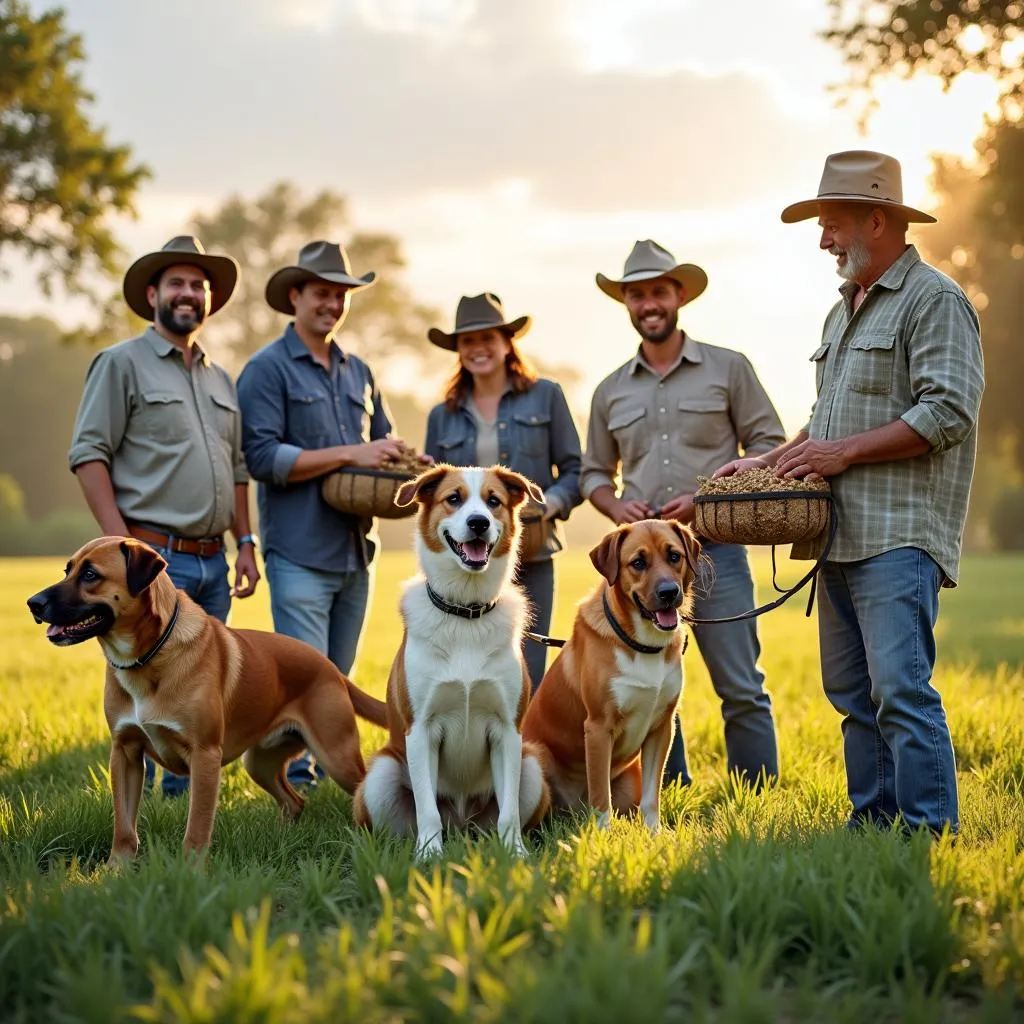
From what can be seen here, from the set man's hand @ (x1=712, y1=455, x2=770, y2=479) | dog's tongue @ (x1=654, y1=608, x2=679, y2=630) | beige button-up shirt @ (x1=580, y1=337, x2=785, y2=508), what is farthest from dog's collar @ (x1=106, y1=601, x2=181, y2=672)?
beige button-up shirt @ (x1=580, y1=337, x2=785, y2=508)

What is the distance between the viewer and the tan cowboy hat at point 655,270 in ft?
22.3

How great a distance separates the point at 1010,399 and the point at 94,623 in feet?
117

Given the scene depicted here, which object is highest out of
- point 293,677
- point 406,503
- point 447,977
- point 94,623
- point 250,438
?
point 250,438

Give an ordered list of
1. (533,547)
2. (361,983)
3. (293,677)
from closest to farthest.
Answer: (361,983) < (293,677) < (533,547)

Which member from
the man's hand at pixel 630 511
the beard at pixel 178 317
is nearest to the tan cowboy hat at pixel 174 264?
the beard at pixel 178 317

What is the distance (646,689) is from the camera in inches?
222

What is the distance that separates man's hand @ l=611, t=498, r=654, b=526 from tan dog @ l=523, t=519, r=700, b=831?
0.79 meters

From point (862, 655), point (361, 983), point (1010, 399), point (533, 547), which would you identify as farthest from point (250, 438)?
point (1010, 399)

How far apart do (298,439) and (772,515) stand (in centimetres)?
334

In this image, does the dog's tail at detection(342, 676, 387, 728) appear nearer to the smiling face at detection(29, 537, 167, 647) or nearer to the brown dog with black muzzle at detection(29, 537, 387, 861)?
the brown dog with black muzzle at detection(29, 537, 387, 861)

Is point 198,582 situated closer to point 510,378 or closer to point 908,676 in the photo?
point 510,378

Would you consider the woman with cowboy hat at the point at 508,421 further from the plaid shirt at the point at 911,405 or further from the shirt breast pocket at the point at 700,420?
the plaid shirt at the point at 911,405

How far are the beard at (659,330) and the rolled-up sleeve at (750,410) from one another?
46cm

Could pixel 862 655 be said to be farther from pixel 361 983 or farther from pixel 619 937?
pixel 361 983
